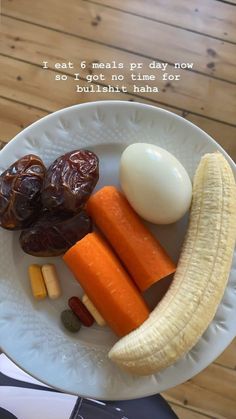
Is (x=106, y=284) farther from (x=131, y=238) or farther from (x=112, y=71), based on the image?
(x=112, y=71)

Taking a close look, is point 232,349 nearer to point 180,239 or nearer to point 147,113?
point 180,239

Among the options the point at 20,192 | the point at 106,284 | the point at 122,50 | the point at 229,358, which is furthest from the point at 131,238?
the point at 122,50

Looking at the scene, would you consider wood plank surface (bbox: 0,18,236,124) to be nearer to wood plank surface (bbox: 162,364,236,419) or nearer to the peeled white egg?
the peeled white egg

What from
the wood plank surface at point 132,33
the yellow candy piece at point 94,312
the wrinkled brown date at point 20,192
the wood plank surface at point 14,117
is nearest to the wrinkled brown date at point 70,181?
the wrinkled brown date at point 20,192

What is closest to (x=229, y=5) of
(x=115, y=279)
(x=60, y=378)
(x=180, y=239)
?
(x=180, y=239)

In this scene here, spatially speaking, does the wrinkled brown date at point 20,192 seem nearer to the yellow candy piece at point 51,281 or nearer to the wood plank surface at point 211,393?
the yellow candy piece at point 51,281
